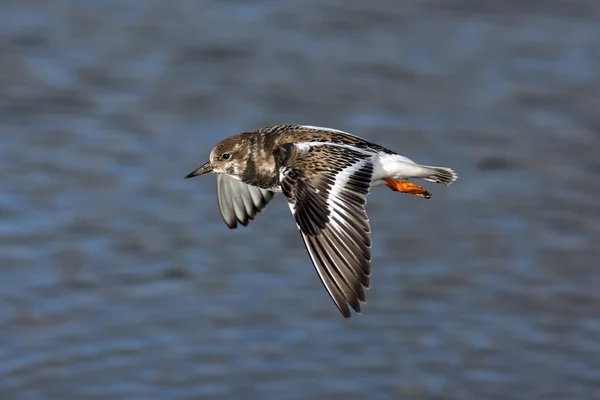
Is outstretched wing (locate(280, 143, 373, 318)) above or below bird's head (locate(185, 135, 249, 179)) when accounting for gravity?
below

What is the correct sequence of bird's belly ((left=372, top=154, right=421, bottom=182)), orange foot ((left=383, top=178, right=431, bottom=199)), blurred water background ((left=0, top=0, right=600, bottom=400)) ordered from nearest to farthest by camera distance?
bird's belly ((left=372, top=154, right=421, bottom=182)) < orange foot ((left=383, top=178, right=431, bottom=199)) < blurred water background ((left=0, top=0, right=600, bottom=400))

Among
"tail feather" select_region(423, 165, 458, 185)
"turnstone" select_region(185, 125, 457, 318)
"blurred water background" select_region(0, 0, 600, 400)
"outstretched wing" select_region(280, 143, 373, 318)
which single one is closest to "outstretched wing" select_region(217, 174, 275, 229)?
"turnstone" select_region(185, 125, 457, 318)

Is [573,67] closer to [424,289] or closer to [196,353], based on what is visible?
[424,289]

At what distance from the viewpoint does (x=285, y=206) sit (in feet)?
41.3

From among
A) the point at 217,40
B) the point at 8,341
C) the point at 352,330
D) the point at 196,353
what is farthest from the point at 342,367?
the point at 217,40

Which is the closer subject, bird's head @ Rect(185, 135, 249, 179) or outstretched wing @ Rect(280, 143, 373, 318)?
outstretched wing @ Rect(280, 143, 373, 318)

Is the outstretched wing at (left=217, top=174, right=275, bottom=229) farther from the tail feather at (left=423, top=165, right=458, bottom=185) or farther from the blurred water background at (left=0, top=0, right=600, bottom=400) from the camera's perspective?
the blurred water background at (left=0, top=0, right=600, bottom=400)

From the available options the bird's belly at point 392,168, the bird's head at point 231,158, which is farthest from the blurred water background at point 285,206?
the bird's belly at point 392,168

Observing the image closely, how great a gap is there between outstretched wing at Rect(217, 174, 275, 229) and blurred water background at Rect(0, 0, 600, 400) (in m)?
2.65

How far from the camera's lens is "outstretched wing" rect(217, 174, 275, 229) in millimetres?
8242

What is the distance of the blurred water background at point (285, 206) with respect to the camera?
36.0ft

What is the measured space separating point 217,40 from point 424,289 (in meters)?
5.39

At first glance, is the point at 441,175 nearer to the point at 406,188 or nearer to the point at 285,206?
the point at 406,188

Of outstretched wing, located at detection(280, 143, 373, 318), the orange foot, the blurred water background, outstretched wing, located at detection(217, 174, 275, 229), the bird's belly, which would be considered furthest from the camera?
the blurred water background
